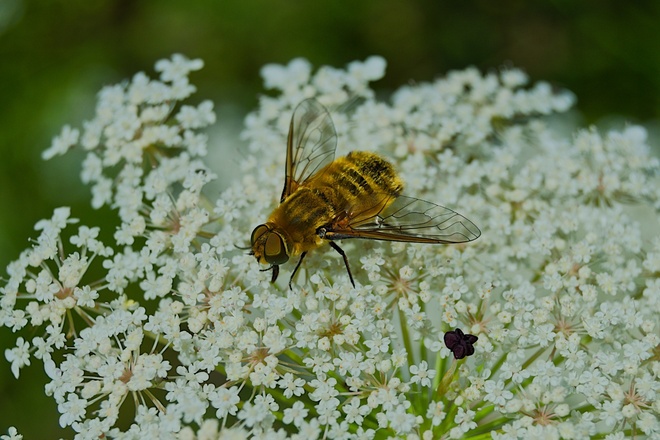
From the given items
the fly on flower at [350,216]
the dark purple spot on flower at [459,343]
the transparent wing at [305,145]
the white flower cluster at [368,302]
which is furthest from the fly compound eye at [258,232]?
the dark purple spot on flower at [459,343]

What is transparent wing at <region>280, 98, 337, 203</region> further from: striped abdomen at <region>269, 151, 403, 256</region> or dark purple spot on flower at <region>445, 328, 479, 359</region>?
dark purple spot on flower at <region>445, 328, 479, 359</region>

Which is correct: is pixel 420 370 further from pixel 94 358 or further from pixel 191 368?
pixel 94 358

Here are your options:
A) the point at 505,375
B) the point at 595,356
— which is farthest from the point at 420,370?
the point at 595,356

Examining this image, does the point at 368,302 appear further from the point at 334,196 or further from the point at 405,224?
the point at 334,196

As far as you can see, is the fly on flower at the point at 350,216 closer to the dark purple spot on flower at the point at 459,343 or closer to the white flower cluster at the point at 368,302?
the white flower cluster at the point at 368,302

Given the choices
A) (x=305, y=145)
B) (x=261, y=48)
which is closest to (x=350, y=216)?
(x=305, y=145)

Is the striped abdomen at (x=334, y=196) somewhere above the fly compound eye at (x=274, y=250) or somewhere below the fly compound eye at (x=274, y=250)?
above

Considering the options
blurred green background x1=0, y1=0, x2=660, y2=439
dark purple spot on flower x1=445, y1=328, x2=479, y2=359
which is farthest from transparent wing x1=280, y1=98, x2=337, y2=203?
blurred green background x1=0, y1=0, x2=660, y2=439
